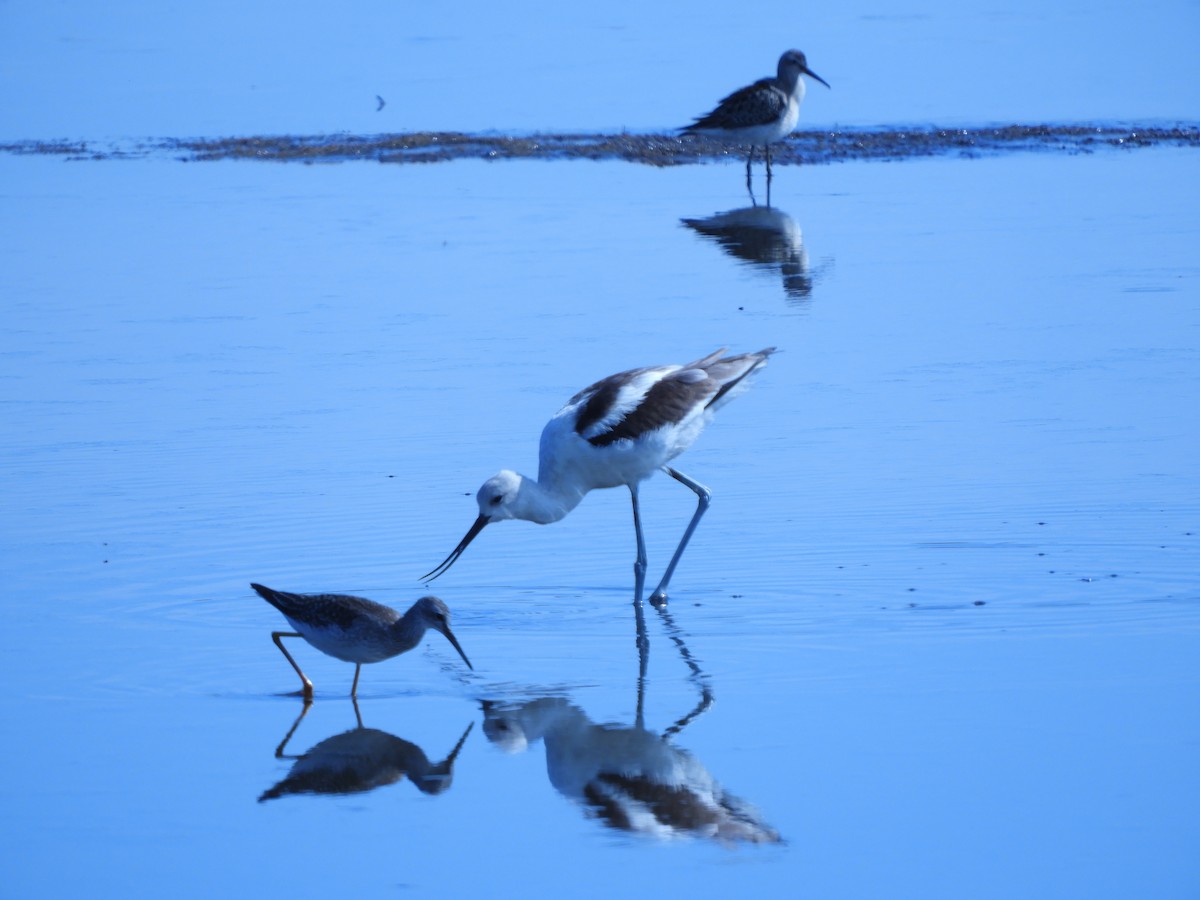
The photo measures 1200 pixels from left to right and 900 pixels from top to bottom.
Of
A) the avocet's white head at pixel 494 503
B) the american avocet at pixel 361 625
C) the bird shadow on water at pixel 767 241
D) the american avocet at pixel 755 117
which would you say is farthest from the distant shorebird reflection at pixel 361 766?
the american avocet at pixel 755 117

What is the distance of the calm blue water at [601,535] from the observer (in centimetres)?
537

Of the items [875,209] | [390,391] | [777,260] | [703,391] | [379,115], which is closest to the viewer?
[703,391]

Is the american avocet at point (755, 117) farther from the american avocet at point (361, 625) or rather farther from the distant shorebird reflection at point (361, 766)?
the distant shorebird reflection at point (361, 766)

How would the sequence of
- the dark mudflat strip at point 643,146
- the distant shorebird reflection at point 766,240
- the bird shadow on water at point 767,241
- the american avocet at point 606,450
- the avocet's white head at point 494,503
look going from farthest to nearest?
the dark mudflat strip at point 643,146 → the distant shorebird reflection at point 766,240 → the bird shadow on water at point 767,241 → the american avocet at point 606,450 → the avocet's white head at point 494,503

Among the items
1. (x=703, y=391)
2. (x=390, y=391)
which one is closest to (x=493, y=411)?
(x=390, y=391)

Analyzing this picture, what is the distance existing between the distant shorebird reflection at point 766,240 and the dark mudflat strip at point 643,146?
4.32m

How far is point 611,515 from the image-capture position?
9.46 meters

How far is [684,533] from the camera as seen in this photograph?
27.9 feet

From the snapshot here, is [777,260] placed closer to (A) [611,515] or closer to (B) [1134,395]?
(B) [1134,395]

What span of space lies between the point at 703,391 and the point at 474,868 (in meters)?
3.83

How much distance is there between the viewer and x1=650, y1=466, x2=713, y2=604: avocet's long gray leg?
790 centimetres

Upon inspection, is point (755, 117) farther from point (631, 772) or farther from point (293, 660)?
point (631, 772)

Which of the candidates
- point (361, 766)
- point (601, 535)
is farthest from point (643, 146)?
point (361, 766)

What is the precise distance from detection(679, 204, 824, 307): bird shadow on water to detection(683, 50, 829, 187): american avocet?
9.79ft
